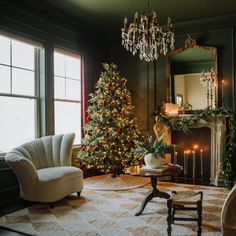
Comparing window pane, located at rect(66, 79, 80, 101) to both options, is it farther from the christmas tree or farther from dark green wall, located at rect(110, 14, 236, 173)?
dark green wall, located at rect(110, 14, 236, 173)

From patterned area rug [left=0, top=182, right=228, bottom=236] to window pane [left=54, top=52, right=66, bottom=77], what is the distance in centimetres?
237

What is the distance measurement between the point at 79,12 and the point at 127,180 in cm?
327

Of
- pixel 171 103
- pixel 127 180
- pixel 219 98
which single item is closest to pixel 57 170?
pixel 127 180

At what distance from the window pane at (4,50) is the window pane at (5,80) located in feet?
0.35

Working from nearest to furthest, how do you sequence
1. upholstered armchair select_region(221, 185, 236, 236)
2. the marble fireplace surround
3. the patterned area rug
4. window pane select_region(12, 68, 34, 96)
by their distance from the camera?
upholstered armchair select_region(221, 185, 236, 236)
the patterned area rug
window pane select_region(12, 68, 34, 96)
the marble fireplace surround

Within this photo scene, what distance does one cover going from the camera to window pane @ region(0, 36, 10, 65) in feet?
14.4

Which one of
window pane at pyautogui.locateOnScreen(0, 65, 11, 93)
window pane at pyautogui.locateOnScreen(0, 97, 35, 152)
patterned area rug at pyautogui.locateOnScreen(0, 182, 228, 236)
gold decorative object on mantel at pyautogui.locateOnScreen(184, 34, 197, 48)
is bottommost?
patterned area rug at pyautogui.locateOnScreen(0, 182, 228, 236)

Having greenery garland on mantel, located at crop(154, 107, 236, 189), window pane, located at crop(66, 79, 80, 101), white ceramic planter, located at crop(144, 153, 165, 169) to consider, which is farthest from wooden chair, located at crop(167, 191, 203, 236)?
window pane, located at crop(66, 79, 80, 101)

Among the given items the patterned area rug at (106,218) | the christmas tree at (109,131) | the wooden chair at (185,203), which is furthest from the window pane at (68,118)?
the wooden chair at (185,203)

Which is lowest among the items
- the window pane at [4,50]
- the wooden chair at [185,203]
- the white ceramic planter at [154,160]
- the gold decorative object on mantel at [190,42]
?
the wooden chair at [185,203]

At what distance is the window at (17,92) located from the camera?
441 centimetres

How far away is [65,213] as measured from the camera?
12.5 feet

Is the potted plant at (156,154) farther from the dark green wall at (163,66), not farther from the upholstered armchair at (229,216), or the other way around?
the dark green wall at (163,66)

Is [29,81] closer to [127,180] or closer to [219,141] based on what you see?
[127,180]
